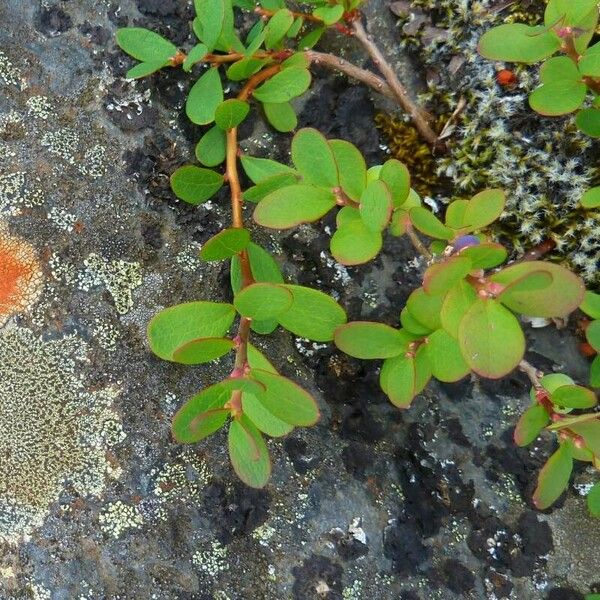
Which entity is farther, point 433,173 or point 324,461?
point 433,173

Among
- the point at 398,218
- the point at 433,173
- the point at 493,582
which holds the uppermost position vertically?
the point at 398,218

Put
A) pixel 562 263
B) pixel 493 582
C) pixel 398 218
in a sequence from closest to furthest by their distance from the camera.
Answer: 1. pixel 398 218
2. pixel 493 582
3. pixel 562 263

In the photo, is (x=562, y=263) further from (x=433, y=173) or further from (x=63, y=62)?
(x=63, y=62)

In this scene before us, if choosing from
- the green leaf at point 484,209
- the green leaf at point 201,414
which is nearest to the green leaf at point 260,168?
the green leaf at point 484,209

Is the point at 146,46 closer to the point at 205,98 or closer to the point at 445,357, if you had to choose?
the point at 205,98

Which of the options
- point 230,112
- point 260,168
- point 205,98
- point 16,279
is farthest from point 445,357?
point 16,279

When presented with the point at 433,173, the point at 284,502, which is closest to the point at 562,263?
the point at 433,173

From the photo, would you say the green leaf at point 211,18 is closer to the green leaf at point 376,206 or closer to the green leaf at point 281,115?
the green leaf at point 281,115
